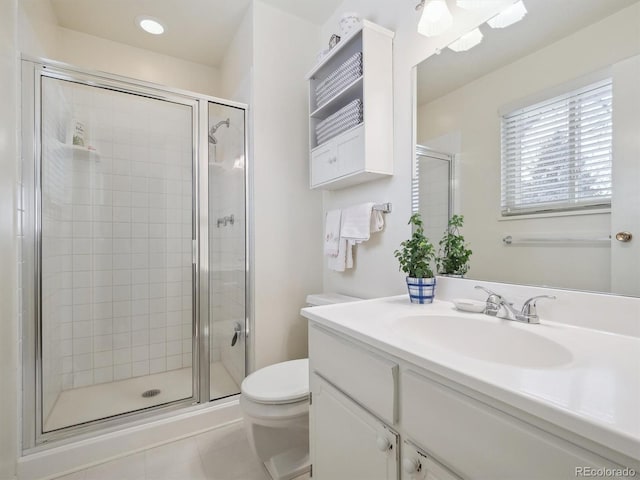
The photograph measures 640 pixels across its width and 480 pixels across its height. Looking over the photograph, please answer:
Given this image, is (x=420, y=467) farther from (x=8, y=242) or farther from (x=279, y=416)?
(x=8, y=242)

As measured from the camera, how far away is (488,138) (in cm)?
112

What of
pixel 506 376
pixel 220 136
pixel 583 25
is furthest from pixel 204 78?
pixel 506 376

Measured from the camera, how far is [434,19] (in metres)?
1.22

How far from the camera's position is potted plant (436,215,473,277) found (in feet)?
3.97

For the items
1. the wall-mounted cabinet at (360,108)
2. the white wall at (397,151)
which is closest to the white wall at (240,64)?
the wall-mounted cabinet at (360,108)

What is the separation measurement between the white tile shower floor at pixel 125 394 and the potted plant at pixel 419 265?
134cm

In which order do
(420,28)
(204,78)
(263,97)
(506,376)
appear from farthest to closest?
(204,78), (263,97), (420,28), (506,376)

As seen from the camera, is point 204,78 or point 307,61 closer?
point 307,61

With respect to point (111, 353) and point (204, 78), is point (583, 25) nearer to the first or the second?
point (204, 78)

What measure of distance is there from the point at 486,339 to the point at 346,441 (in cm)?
52

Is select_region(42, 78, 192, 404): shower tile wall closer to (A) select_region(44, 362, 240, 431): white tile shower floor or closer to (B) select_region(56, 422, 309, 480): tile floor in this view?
(A) select_region(44, 362, 240, 431): white tile shower floor

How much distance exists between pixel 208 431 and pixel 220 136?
1750 millimetres

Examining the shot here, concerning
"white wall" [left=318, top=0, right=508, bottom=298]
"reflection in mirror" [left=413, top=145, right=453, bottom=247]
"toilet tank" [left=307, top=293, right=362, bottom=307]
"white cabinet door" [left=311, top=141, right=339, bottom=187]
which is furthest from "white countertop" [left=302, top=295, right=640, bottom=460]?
"white cabinet door" [left=311, top=141, right=339, bottom=187]

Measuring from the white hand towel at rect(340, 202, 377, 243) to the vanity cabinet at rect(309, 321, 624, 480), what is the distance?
668 millimetres
